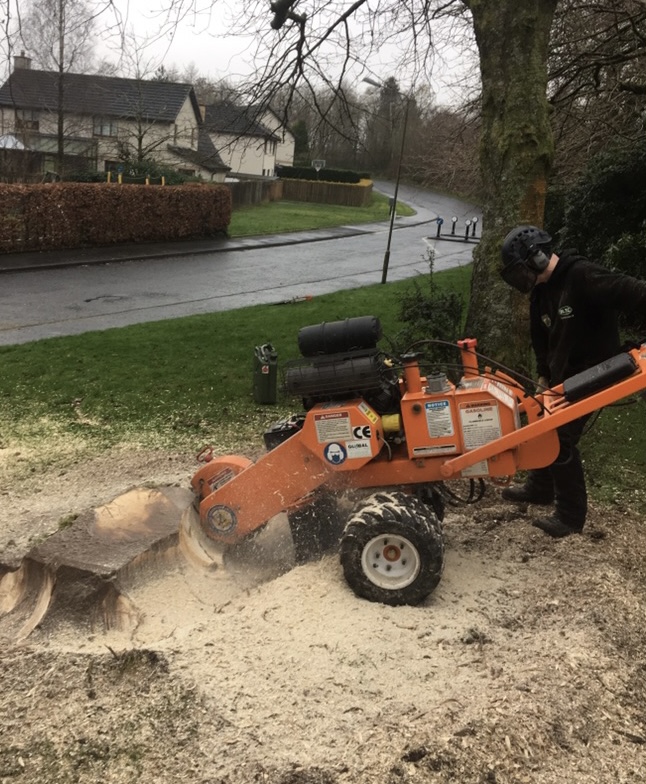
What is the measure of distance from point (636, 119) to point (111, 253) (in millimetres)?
14070

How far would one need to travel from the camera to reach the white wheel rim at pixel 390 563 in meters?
4.04

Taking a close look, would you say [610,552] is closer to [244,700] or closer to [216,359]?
[244,700]

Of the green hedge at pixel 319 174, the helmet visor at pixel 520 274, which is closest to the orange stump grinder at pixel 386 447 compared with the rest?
the helmet visor at pixel 520 274

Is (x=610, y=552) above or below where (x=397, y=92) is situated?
below

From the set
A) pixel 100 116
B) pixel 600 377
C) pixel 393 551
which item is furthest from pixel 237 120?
pixel 100 116

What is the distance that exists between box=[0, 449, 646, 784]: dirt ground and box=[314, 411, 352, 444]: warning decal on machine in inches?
31.3

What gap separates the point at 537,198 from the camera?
24.4 feet

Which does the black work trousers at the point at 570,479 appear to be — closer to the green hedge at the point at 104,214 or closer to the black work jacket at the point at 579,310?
the black work jacket at the point at 579,310

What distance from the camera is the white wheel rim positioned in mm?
4039

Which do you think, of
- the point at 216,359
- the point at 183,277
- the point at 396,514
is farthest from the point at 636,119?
the point at 396,514

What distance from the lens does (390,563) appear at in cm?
409

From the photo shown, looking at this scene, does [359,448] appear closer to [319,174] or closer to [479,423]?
[479,423]

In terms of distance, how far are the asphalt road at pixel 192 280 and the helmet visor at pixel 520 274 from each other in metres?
9.05

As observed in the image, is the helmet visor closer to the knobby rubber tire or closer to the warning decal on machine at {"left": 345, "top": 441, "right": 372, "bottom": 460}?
the warning decal on machine at {"left": 345, "top": 441, "right": 372, "bottom": 460}
